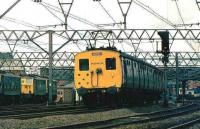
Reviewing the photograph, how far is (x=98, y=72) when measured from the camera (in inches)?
1123

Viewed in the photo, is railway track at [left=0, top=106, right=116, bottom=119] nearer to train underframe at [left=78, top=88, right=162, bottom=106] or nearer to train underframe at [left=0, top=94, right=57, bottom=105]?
train underframe at [left=78, top=88, right=162, bottom=106]

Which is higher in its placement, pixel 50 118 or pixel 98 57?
pixel 98 57

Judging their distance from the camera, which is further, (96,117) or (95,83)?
(95,83)

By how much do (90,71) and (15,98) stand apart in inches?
812

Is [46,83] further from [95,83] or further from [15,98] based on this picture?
[95,83]

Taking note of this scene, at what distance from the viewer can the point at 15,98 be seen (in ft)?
157

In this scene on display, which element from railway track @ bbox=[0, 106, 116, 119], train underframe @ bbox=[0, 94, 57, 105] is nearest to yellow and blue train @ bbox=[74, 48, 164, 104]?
railway track @ bbox=[0, 106, 116, 119]

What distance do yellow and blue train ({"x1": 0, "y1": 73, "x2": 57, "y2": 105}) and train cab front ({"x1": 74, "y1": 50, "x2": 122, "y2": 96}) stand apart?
51.1 feet

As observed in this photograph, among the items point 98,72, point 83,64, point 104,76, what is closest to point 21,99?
point 83,64

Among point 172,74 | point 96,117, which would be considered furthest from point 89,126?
point 172,74

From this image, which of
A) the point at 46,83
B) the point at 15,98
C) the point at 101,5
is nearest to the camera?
the point at 101,5

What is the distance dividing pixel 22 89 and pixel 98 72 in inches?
1024

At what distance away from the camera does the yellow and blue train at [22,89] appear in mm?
44031

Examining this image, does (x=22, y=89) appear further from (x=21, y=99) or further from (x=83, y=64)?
(x=83, y=64)
